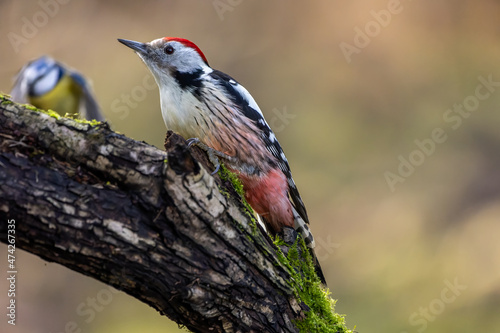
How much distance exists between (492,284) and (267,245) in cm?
530

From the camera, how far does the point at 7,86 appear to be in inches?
328

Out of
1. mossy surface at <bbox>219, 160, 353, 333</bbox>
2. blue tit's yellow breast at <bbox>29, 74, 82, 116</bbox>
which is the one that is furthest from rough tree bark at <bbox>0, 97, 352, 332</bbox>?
blue tit's yellow breast at <bbox>29, 74, 82, 116</bbox>

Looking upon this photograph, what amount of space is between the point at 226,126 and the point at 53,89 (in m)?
3.38

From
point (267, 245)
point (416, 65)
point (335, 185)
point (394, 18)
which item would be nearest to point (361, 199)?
point (335, 185)

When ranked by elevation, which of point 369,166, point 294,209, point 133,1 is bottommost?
point 294,209

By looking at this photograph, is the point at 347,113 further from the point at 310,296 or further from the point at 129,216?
the point at 129,216

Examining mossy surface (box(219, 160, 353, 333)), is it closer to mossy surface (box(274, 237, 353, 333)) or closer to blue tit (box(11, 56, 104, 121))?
mossy surface (box(274, 237, 353, 333))

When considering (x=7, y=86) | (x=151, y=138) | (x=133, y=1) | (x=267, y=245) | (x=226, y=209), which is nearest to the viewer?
(x=226, y=209)

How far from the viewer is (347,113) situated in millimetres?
8484

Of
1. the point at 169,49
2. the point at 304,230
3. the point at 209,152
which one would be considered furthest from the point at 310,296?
the point at 169,49

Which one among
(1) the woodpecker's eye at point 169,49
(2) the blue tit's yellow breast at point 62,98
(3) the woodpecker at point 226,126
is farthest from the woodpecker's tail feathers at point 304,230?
(2) the blue tit's yellow breast at point 62,98

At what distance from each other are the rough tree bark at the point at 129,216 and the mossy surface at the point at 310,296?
27 cm

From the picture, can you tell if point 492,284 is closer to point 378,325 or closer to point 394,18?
point 378,325

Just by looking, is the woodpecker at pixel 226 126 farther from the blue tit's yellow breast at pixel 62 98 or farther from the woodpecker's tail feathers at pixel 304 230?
the blue tit's yellow breast at pixel 62 98
